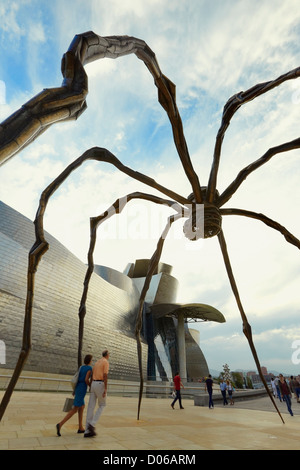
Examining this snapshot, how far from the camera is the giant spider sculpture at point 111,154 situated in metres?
1.19

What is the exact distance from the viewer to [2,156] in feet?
3.24

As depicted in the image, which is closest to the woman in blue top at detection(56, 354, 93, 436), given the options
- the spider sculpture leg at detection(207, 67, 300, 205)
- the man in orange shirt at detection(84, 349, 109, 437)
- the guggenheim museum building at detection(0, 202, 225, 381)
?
the man in orange shirt at detection(84, 349, 109, 437)

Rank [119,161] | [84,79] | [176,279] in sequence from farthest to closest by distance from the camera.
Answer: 1. [176,279]
2. [119,161]
3. [84,79]

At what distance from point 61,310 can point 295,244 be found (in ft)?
74.9

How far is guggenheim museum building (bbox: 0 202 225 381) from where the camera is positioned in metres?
20.4

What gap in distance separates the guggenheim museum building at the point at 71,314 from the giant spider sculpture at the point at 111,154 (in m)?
18.2

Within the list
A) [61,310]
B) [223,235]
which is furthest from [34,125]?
[61,310]

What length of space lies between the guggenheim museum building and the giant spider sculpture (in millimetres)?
18243

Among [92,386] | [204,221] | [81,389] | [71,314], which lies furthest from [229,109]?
[71,314]

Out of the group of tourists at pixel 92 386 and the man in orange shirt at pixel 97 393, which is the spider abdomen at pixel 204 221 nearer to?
the group of tourists at pixel 92 386

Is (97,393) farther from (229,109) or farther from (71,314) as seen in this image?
(71,314)

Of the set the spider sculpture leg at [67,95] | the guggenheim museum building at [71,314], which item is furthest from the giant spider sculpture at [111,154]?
the guggenheim museum building at [71,314]

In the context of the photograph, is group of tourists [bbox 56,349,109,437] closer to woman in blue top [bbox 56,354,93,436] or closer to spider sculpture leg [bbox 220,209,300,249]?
woman in blue top [bbox 56,354,93,436]
